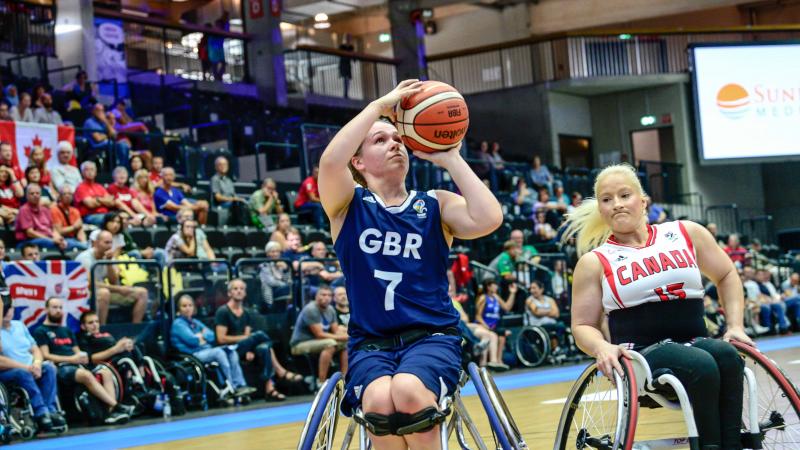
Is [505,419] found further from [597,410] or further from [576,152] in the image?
[576,152]

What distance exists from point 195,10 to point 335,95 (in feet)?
14.4

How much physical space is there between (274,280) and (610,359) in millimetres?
6849

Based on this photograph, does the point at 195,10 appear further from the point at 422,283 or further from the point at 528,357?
the point at 422,283

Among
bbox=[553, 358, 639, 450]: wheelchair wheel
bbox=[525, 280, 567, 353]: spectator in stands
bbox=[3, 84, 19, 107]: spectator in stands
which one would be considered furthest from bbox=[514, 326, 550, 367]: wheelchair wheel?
bbox=[553, 358, 639, 450]: wheelchair wheel

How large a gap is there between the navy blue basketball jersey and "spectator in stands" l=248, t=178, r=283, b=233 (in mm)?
9413

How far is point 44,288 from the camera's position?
339 inches

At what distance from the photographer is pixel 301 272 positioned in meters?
10.3

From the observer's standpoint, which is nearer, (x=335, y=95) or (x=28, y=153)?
(x=28, y=153)

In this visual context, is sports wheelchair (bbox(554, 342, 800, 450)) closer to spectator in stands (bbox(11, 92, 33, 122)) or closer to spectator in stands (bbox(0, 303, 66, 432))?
spectator in stands (bbox(0, 303, 66, 432))

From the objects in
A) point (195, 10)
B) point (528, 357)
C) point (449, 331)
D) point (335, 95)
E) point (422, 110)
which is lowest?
point (528, 357)

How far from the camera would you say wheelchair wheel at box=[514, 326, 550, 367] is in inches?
480

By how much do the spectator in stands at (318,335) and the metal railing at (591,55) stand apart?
556 inches

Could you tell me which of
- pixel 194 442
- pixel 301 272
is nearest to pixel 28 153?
pixel 301 272

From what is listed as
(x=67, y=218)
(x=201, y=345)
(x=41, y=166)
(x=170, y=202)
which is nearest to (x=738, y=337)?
(x=201, y=345)
